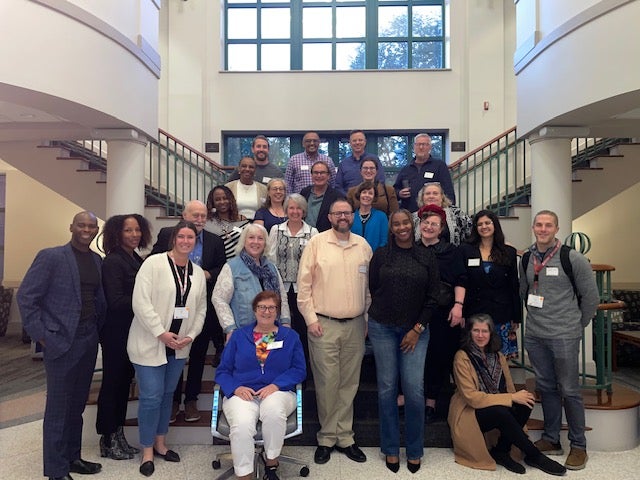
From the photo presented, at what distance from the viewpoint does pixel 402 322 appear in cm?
283

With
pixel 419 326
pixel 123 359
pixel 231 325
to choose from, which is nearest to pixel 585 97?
pixel 419 326

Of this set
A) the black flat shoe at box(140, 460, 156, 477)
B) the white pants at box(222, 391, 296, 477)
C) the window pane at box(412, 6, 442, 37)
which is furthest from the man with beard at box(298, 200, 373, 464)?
the window pane at box(412, 6, 442, 37)

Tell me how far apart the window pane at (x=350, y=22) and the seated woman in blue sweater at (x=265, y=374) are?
713 centimetres

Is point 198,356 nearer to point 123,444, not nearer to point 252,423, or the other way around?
point 123,444

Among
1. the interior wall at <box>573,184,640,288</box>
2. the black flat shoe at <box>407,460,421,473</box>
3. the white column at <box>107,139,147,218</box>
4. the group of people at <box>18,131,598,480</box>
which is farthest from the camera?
the interior wall at <box>573,184,640,288</box>

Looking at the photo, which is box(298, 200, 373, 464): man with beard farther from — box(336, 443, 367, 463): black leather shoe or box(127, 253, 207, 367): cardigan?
box(127, 253, 207, 367): cardigan

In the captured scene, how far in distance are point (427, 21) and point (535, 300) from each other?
7.09m

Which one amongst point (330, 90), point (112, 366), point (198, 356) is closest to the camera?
point (112, 366)

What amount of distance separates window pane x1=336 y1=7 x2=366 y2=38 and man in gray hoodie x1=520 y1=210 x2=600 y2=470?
6.70 m

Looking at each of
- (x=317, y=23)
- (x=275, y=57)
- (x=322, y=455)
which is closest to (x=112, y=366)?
(x=322, y=455)

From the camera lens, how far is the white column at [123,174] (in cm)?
497

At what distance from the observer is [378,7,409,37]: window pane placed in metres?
8.66

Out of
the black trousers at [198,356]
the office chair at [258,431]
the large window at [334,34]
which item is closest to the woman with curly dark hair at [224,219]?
the black trousers at [198,356]

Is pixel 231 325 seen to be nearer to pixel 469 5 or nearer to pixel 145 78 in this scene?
pixel 145 78
